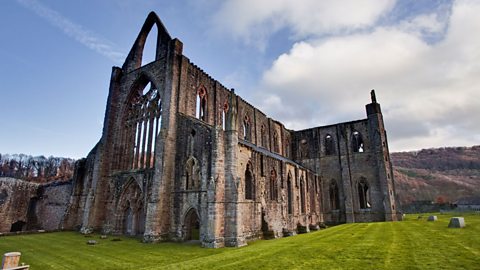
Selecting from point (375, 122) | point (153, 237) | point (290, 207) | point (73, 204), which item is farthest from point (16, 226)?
point (375, 122)

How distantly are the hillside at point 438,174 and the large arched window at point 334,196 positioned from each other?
149ft

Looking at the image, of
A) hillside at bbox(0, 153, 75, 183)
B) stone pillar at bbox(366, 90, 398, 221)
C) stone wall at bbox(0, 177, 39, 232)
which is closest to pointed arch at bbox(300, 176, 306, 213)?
stone pillar at bbox(366, 90, 398, 221)

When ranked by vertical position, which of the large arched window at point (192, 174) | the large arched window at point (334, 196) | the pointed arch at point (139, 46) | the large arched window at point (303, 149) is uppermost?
the pointed arch at point (139, 46)

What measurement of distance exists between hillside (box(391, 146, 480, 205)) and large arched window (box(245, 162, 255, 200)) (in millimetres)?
64403

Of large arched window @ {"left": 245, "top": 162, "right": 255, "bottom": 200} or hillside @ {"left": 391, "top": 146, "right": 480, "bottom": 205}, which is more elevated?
hillside @ {"left": 391, "top": 146, "right": 480, "bottom": 205}

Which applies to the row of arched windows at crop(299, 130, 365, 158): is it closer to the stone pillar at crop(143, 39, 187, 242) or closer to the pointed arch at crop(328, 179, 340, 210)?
the pointed arch at crop(328, 179, 340, 210)

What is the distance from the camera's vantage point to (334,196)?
34875 millimetres

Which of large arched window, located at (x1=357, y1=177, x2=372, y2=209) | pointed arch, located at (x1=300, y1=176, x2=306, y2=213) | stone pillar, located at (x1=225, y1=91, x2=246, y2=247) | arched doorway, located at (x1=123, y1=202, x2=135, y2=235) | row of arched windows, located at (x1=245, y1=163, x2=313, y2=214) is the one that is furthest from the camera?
large arched window, located at (x1=357, y1=177, x2=372, y2=209)

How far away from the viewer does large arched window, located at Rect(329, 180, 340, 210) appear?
113 ft

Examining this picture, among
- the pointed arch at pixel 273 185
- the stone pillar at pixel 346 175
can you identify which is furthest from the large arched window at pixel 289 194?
the stone pillar at pixel 346 175

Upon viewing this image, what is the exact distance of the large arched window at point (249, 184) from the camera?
66.2 ft

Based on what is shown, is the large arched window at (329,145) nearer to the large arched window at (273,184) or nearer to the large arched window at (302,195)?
the large arched window at (302,195)

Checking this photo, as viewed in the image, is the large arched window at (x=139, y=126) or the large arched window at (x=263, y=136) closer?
the large arched window at (x=139, y=126)

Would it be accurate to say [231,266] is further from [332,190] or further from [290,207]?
[332,190]
